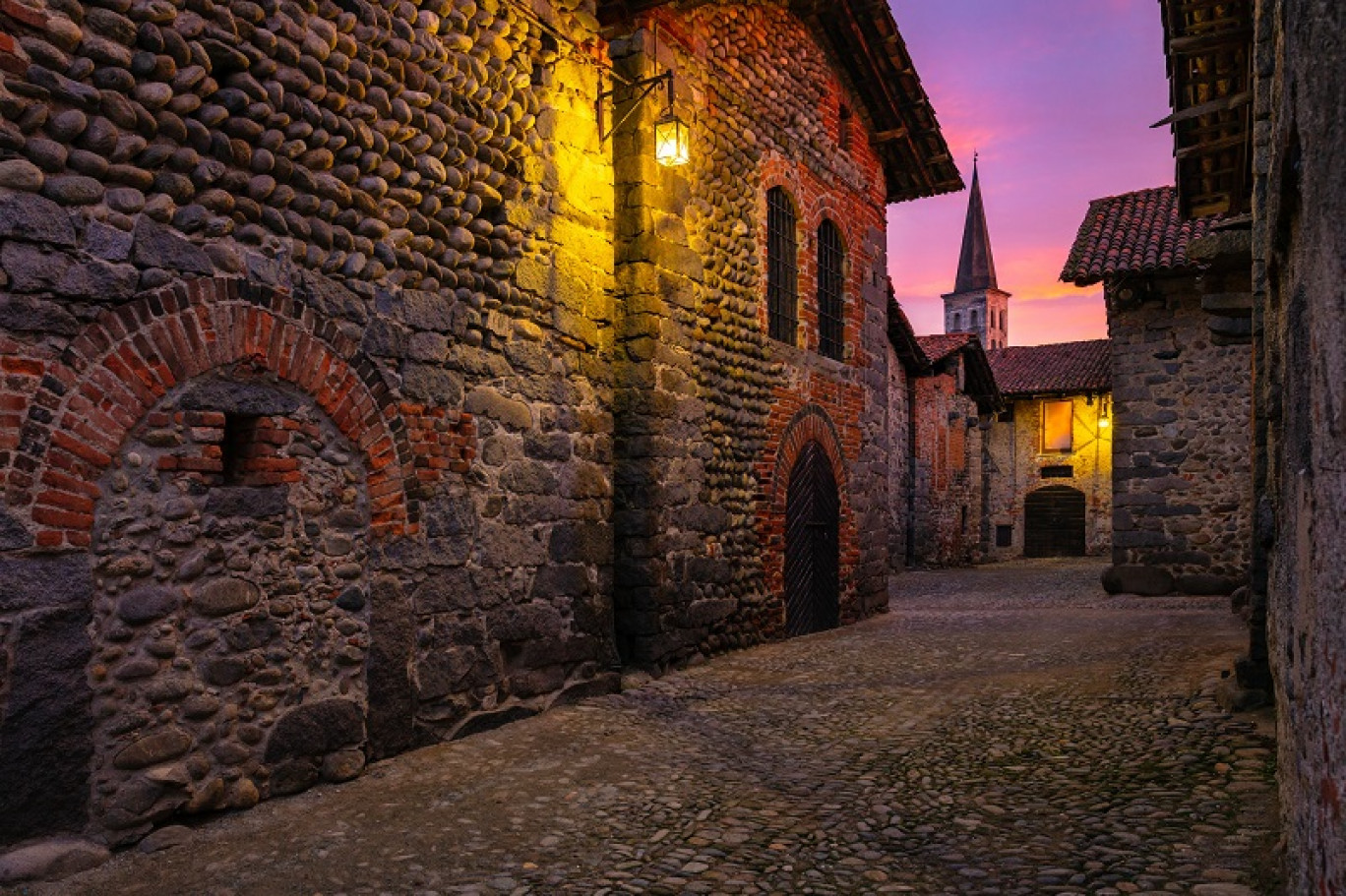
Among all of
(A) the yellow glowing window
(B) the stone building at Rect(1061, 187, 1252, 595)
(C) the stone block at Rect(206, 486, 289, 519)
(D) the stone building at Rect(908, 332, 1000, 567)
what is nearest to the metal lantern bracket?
(C) the stone block at Rect(206, 486, 289, 519)

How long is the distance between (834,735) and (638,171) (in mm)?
4485

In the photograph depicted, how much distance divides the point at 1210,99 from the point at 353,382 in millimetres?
7096

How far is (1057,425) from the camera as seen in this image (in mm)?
27578

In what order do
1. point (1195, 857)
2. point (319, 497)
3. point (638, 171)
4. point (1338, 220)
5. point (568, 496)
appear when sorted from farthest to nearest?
point (638, 171), point (568, 496), point (319, 497), point (1195, 857), point (1338, 220)

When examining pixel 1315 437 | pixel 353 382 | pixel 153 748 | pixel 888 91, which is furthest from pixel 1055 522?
pixel 1315 437

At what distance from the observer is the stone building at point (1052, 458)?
26.7 m

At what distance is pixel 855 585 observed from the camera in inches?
421

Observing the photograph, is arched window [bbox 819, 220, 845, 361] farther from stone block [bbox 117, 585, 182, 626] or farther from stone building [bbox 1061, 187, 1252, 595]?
stone block [bbox 117, 585, 182, 626]

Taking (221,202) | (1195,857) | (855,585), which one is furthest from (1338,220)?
(855,585)

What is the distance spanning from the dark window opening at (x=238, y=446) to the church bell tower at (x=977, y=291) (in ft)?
181

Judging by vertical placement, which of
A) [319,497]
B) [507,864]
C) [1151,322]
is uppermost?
[1151,322]

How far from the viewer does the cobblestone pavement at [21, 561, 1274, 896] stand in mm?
3443

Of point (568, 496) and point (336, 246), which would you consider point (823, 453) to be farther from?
point (336, 246)

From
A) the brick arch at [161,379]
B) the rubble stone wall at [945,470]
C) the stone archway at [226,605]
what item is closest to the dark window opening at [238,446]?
the stone archway at [226,605]
